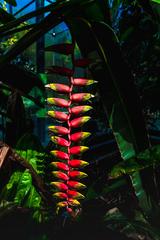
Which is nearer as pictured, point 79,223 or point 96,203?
point 79,223

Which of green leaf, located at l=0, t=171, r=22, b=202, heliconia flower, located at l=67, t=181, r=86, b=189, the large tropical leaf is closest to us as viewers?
heliconia flower, located at l=67, t=181, r=86, b=189

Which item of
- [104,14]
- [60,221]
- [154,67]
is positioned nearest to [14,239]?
[60,221]

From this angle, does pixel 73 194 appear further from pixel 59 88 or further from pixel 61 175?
pixel 59 88

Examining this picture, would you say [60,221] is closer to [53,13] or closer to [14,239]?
[14,239]

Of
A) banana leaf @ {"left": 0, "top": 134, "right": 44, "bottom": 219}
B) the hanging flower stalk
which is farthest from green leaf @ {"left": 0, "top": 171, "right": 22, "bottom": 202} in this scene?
the hanging flower stalk

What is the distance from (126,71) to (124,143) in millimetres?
129

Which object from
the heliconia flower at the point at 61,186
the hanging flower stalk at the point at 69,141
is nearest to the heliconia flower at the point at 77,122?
the hanging flower stalk at the point at 69,141

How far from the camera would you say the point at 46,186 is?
0.90 meters

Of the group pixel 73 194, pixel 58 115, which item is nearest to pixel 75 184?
pixel 73 194

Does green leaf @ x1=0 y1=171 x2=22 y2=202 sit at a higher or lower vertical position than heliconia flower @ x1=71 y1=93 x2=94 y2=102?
lower

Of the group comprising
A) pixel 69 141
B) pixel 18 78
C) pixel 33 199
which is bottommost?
pixel 33 199

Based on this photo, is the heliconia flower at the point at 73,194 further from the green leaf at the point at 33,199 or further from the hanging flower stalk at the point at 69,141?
the green leaf at the point at 33,199

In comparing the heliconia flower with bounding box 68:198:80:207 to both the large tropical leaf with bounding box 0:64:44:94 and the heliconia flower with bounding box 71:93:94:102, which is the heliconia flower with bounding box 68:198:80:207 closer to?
the heliconia flower with bounding box 71:93:94:102

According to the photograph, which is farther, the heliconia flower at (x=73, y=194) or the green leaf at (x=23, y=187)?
the green leaf at (x=23, y=187)
